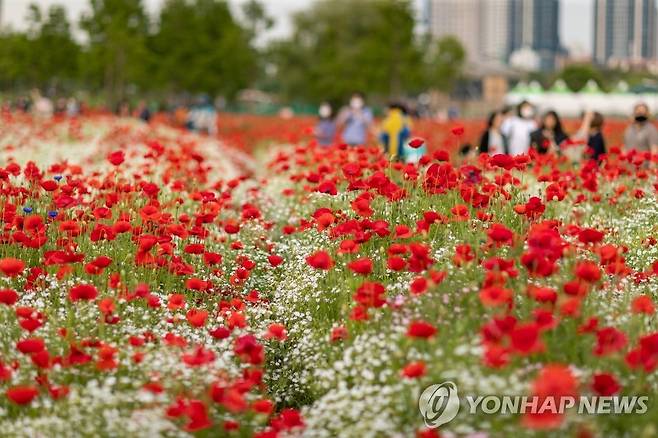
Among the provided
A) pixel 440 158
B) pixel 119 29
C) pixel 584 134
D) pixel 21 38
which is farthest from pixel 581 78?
pixel 440 158

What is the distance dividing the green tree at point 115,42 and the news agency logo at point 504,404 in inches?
1593

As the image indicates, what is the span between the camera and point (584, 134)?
46.9ft

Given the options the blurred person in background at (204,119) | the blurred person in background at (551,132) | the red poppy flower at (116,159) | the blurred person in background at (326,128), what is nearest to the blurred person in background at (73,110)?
the blurred person in background at (204,119)

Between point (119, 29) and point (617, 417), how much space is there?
41.3 metres

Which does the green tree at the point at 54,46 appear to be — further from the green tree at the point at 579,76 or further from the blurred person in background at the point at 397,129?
the green tree at the point at 579,76

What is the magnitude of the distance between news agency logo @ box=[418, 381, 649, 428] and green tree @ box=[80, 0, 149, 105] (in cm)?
4047

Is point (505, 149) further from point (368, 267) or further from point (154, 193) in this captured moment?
point (368, 267)

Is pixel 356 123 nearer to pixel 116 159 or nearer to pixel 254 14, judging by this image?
pixel 116 159

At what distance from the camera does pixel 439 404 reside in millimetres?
4664

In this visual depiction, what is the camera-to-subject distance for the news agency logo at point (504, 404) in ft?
14.8

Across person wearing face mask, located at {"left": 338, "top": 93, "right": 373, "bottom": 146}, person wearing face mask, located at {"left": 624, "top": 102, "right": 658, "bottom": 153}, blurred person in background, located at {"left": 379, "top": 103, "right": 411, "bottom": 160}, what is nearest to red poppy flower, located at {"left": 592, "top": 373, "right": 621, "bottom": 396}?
person wearing face mask, located at {"left": 624, "top": 102, "right": 658, "bottom": 153}

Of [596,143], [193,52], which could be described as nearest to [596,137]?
[596,143]

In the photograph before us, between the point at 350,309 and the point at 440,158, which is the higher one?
the point at 440,158

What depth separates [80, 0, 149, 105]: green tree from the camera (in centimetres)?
4375
